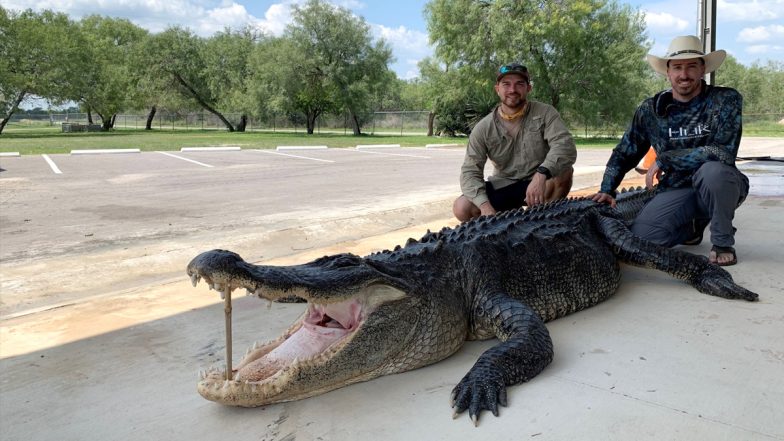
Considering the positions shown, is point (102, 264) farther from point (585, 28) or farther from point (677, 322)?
point (585, 28)

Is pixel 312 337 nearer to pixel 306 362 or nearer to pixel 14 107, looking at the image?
pixel 306 362

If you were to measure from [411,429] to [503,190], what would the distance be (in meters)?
3.59

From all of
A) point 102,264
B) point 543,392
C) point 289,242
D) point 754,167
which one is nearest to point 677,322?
point 543,392

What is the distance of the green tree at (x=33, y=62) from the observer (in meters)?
40.9

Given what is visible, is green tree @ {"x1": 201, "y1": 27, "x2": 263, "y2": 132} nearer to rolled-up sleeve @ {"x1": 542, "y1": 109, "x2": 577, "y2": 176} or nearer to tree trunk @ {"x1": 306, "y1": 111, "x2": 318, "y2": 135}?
tree trunk @ {"x1": 306, "y1": 111, "x2": 318, "y2": 135}

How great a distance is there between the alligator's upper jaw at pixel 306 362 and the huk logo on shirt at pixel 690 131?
3.24 m

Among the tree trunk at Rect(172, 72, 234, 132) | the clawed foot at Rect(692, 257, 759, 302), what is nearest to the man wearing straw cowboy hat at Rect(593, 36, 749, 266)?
the clawed foot at Rect(692, 257, 759, 302)

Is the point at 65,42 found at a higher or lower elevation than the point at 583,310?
higher

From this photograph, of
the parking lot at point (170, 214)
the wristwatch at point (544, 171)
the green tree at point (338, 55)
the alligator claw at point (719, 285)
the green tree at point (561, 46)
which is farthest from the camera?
the green tree at point (338, 55)

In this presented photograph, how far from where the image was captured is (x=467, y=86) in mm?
38406

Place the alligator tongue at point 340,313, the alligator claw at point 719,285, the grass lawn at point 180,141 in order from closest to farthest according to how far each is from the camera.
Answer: the alligator tongue at point 340,313, the alligator claw at point 719,285, the grass lawn at point 180,141

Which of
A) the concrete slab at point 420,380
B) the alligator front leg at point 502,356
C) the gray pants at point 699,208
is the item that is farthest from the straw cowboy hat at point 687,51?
the alligator front leg at point 502,356

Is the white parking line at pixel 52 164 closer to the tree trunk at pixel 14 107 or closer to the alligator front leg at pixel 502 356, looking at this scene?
the alligator front leg at pixel 502 356

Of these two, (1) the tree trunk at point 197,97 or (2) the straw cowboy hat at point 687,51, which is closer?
(2) the straw cowboy hat at point 687,51
